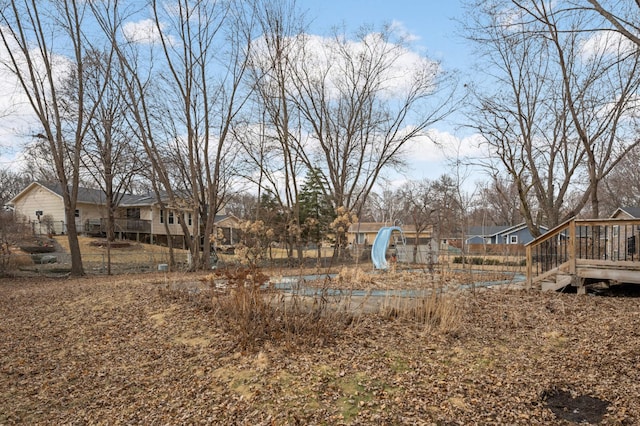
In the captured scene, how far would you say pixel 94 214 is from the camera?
30047mm

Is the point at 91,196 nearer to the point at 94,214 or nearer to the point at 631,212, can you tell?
the point at 94,214

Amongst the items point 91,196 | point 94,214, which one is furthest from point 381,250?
point 91,196

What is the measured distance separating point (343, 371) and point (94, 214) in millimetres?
30743

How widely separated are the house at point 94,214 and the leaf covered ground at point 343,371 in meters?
23.4

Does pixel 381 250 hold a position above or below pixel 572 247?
below

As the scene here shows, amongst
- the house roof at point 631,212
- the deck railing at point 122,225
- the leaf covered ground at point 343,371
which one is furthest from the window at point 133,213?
the house roof at point 631,212

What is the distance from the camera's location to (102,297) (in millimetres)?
7992

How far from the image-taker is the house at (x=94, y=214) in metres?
28.6

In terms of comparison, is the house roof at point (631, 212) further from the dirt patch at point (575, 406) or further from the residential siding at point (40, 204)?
the residential siding at point (40, 204)

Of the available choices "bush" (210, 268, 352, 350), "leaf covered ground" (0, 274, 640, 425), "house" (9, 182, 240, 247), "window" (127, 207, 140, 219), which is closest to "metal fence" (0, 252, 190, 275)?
"leaf covered ground" (0, 274, 640, 425)

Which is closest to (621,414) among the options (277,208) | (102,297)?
(102,297)

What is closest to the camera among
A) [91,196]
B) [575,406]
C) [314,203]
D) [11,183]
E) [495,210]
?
[575,406]

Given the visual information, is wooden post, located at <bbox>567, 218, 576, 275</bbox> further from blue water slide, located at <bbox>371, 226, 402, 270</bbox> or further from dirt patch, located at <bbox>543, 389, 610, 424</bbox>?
blue water slide, located at <bbox>371, 226, 402, 270</bbox>

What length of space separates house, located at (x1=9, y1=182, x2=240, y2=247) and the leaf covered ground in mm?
23408
